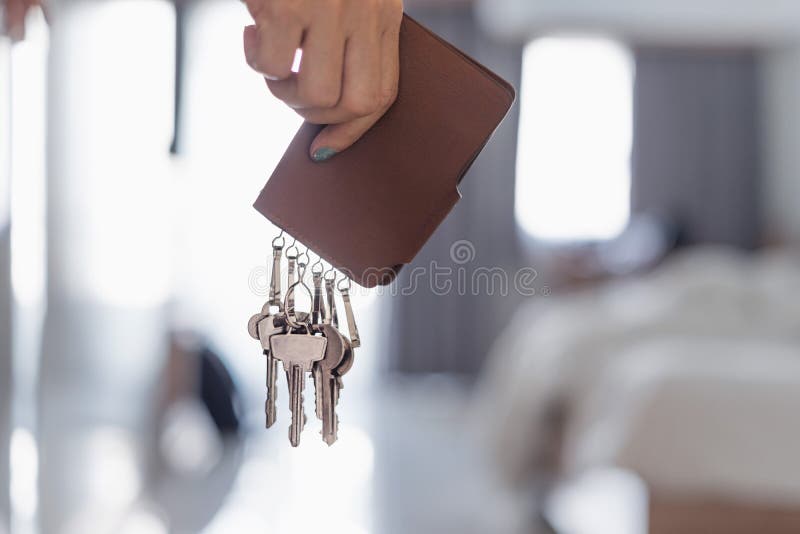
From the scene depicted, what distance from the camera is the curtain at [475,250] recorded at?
17.3ft

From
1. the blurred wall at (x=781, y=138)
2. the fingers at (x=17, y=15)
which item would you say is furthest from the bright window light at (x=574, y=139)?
the fingers at (x=17, y=15)

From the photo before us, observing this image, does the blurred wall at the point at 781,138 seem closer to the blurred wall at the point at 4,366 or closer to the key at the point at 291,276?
the blurred wall at the point at 4,366

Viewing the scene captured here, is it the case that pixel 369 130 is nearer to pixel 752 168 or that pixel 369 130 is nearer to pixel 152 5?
pixel 152 5

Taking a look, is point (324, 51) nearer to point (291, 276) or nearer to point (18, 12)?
point (291, 276)

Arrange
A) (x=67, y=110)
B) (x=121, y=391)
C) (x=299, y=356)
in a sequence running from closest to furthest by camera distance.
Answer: (x=299, y=356) → (x=67, y=110) → (x=121, y=391)

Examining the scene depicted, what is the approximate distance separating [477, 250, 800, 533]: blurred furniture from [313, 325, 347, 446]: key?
5.19 ft

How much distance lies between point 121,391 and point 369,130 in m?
1.96

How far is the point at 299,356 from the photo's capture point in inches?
23.5

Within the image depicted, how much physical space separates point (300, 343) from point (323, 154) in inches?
5.1

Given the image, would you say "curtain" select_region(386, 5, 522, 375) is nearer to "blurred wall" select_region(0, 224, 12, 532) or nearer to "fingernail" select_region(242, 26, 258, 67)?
"blurred wall" select_region(0, 224, 12, 532)

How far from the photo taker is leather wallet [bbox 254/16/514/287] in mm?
626

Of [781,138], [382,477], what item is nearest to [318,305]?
[382,477]

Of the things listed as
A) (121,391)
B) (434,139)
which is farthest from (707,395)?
(434,139)

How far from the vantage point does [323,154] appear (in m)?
0.62
